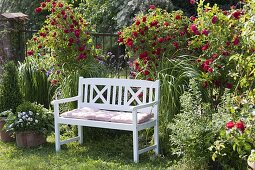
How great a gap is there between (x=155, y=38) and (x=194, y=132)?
169 centimetres

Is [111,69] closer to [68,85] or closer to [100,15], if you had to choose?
[68,85]

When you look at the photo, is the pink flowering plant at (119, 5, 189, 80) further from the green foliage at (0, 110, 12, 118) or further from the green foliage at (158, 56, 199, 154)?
the green foliage at (0, 110, 12, 118)

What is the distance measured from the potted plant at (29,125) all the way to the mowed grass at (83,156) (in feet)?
0.36

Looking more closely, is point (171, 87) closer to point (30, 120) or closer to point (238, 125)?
point (30, 120)

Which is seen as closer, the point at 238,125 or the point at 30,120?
the point at 238,125

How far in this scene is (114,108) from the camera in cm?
631

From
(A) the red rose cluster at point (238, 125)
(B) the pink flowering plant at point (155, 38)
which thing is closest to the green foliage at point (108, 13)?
(B) the pink flowering plant at point (155, 38)

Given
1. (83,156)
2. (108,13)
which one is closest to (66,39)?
(83,156)

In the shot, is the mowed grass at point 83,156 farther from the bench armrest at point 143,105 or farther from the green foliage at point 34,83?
the green foliage at point 34,83

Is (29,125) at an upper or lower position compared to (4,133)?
upper

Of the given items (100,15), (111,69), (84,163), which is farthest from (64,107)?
(100,15)

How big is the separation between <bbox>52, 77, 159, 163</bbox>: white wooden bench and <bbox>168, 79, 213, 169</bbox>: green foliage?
0.58 meters

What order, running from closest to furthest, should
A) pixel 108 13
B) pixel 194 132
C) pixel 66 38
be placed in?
pixel 194 132, pixel 66 38, pixel 108 13

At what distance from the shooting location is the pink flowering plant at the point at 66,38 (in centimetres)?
696
